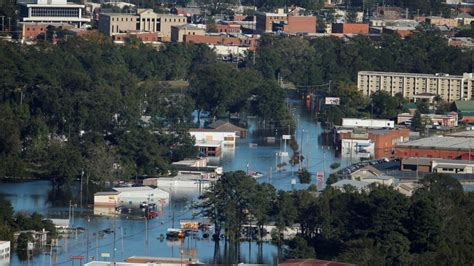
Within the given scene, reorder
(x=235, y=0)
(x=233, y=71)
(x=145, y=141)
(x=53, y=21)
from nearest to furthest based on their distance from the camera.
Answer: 1. (x=145, y=141)
2. (x=233, y=71)
3. (x=53, y=21)
4. (x=235, y=0)

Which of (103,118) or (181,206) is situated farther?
(103,118)

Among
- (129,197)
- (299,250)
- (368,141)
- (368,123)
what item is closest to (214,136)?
(368,141)

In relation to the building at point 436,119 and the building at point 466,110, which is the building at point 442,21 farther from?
the building at point 436,119

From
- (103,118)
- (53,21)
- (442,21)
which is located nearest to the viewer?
(103,118)

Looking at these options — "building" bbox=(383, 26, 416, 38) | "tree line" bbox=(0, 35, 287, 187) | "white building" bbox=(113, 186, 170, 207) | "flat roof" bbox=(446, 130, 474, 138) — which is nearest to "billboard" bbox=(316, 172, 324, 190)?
"white building" bbox=(113, 186, 170, 207)

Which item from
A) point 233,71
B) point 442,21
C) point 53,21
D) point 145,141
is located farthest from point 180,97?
point 442,21

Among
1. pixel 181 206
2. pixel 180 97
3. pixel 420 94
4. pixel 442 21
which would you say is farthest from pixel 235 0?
pixel 181 206

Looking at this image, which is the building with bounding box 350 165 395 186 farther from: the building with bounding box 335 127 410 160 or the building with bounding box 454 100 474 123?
the building with bounding box 454 100 474 123

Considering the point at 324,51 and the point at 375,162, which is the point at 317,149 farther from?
the point at 324,51
